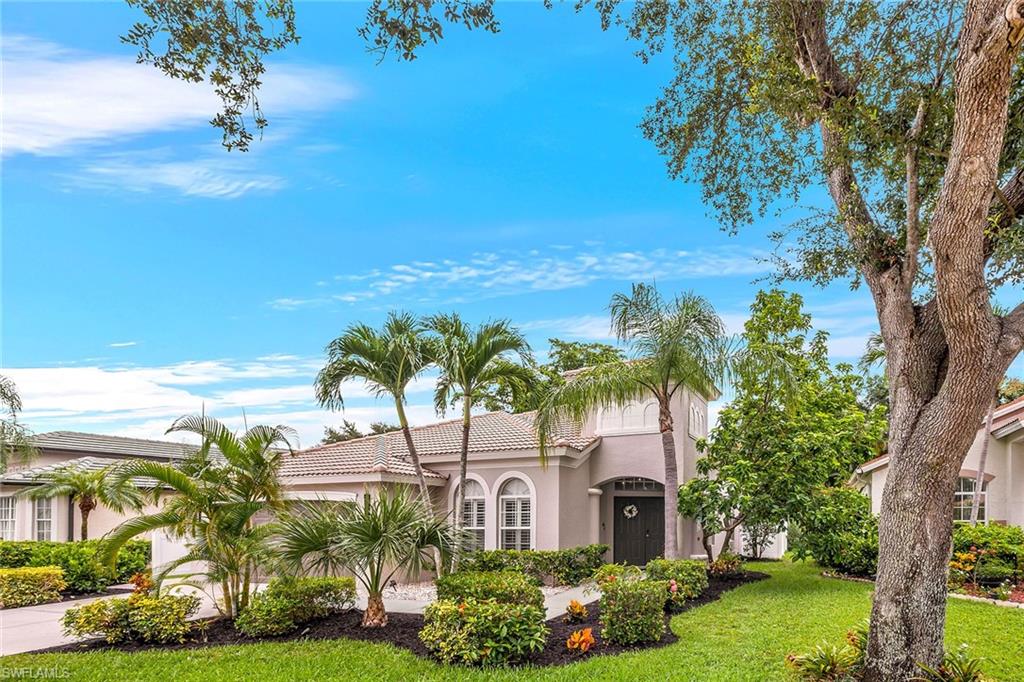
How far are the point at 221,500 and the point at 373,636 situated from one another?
134 inches

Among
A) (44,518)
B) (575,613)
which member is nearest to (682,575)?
(575,613)

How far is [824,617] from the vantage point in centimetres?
1198

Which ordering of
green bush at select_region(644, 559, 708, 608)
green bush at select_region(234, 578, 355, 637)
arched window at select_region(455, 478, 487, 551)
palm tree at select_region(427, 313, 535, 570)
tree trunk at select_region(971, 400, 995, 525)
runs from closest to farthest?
green bush at select_region(234, 578, 355, 637) → green bush at select_region(644, 559, 708, 608) → palm tree at select_region(427, 313, 535, 570) → tree trunk at select_region(971, 400, 995, 525) → arched window at select_region(455, 478, 487, 551)

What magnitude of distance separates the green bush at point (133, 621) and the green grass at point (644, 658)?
1.94ft

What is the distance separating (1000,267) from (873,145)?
2333 mm

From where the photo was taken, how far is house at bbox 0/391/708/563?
1902 centimetres

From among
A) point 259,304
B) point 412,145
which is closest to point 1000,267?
point 412,145

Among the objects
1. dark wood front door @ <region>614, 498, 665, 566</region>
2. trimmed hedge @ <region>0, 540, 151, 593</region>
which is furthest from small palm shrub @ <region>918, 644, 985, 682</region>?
trimmed hedge @ <region>0, 540, 151, 593</region>

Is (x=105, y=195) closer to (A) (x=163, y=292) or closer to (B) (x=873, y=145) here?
(A) (x=163, y=292)

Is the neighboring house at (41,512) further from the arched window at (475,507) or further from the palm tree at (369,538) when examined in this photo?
the palm tree at (369,538)

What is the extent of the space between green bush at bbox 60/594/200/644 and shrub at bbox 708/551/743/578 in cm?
1182

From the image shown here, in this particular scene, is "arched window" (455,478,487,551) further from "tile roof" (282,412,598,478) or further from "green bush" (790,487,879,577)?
"green bush" (790,487,879,577)

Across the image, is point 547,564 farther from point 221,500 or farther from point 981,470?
point 981,470

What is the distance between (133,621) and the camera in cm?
1116
